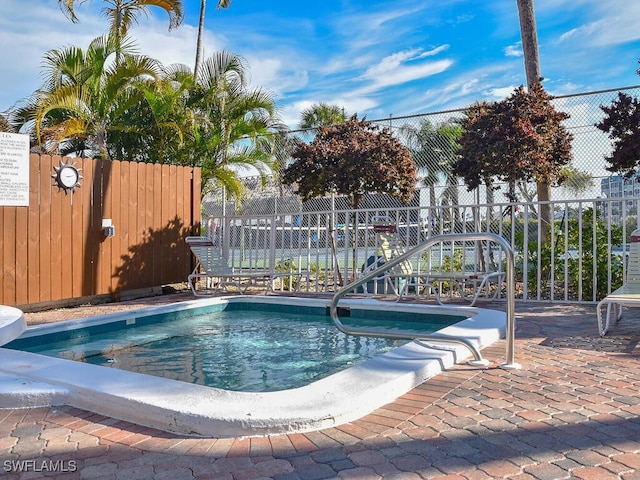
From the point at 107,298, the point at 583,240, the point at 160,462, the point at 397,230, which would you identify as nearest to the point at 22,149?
the point at 107,298

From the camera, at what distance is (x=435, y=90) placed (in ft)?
54.3

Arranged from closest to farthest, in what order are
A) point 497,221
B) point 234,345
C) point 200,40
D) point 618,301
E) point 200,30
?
1. point 618,301
2. point 234,345
3. point 497,221
4. point 200,40
5. point 200,30

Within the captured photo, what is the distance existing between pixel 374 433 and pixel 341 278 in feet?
21.5

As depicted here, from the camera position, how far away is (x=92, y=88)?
10180 mm

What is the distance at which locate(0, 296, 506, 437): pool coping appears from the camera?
2406 mm

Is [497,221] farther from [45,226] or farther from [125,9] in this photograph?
[125,9]

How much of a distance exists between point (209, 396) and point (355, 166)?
6325 mm

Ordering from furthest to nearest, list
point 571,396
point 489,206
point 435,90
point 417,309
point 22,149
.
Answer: point 435,90 → point 489,206 → point 22,149 → point 417,309 → point 571,396

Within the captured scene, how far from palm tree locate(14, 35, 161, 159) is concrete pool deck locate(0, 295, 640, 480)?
8383 mm

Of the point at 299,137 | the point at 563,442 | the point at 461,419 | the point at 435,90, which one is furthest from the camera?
the point at 435,90

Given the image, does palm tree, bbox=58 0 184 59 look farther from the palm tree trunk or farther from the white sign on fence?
the white sign on fence

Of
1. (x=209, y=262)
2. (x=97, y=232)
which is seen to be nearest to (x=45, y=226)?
(x=97, y=232)

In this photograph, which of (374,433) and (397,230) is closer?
(374,433)

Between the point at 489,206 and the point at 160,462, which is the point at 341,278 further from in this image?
the point at 160,462
